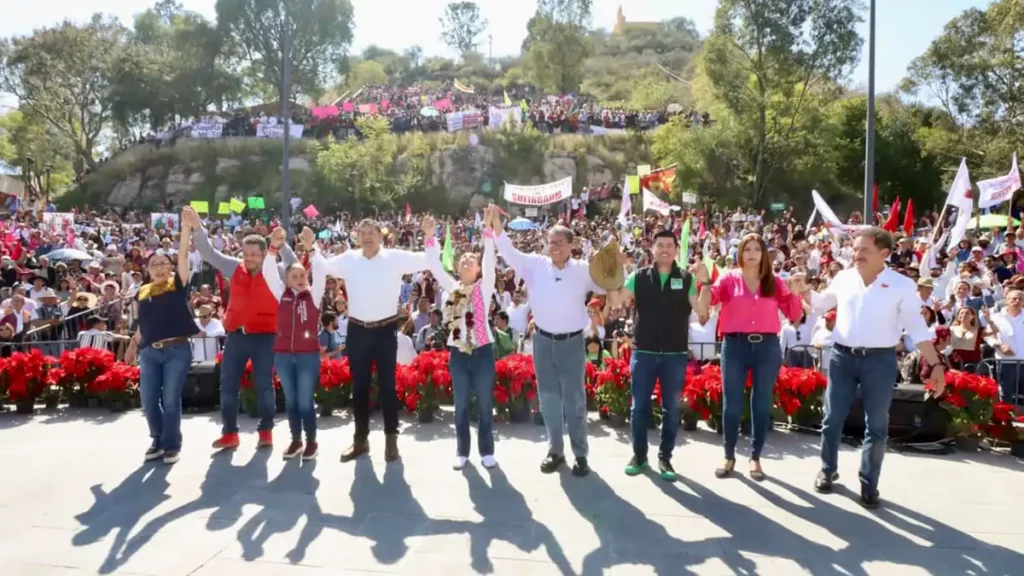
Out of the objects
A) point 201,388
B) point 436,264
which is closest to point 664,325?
point 436,264

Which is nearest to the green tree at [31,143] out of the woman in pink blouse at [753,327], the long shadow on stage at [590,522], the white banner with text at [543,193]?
the white banner with text at [543,193]

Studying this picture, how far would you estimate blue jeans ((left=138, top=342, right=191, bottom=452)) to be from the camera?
17.6 ft

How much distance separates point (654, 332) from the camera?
4.91 meters

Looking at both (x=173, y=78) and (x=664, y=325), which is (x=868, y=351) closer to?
(x=664, y=325)

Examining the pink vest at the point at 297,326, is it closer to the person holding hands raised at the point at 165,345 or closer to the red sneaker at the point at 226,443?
the person holding hands raised at the point at 165,345

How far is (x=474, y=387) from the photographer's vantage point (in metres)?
5.27

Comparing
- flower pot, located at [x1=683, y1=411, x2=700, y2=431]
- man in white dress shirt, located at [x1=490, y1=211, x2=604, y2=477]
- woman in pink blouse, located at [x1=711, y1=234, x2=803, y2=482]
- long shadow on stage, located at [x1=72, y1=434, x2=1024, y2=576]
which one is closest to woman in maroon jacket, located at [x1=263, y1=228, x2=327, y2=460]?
long shadow on stage, located at [x1=72, y1=434, x2=1024, y2=576]

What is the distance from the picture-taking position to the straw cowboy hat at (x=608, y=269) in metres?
4.93

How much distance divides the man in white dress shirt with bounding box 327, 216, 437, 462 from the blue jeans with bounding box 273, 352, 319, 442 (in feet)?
1.09

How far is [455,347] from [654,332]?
4.46 feet

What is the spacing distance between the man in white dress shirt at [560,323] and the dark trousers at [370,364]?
3.45 feet

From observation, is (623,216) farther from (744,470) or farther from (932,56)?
(932,56)

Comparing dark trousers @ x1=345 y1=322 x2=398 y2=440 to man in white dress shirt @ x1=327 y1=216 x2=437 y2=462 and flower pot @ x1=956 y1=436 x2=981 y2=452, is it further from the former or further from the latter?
flower pot @ x1=956 y1=436 x2=981 y2=452

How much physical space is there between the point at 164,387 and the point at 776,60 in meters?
28.8
